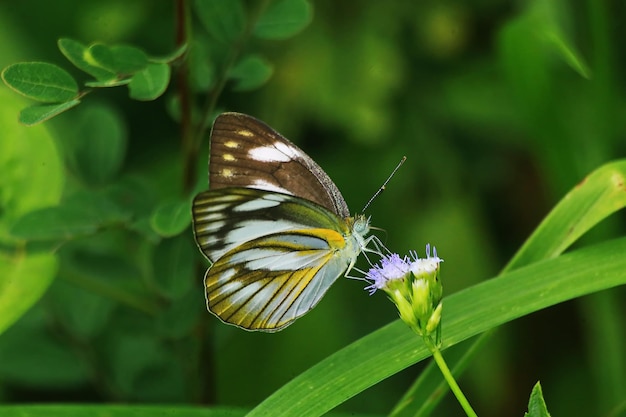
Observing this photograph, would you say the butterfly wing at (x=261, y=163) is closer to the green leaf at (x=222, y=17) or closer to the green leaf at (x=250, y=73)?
the green leaf at (x=250, y=73)

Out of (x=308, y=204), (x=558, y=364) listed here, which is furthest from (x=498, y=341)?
(x=308, y=204)

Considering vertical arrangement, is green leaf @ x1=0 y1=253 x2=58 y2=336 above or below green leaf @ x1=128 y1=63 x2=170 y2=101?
below

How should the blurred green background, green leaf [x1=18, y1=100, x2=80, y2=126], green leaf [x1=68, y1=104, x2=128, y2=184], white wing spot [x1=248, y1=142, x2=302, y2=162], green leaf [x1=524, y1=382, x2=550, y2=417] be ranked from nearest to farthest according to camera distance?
green leaf [x1=524, y1=382, x2=550, y2=417], green leaf [x1=18, y1=100, x2=80, y2=126], white wing spot [x1=248, y1=142, x2=302, y2=162], green leaf [x1=68, y1=104, x2=128, y2=184], the blurred green background

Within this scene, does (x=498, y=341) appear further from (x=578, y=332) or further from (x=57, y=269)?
(x=57, y=269)

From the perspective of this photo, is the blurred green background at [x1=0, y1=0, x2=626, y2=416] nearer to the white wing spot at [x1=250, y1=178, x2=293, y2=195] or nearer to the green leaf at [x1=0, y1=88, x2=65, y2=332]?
the green leaf at [x1=0, y1=88, x2=65, y2=332]

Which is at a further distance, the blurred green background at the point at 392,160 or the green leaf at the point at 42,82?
the blurred green background at the point at 392,160

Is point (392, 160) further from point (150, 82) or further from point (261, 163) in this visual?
point (150, 82)

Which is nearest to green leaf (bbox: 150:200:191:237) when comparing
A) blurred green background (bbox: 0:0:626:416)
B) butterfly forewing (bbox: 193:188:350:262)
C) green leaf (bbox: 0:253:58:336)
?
butterfly forewing (bbox: 193:188:350:262)

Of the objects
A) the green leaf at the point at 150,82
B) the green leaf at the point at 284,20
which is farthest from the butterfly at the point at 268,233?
the green leaf at the point at 284,20
